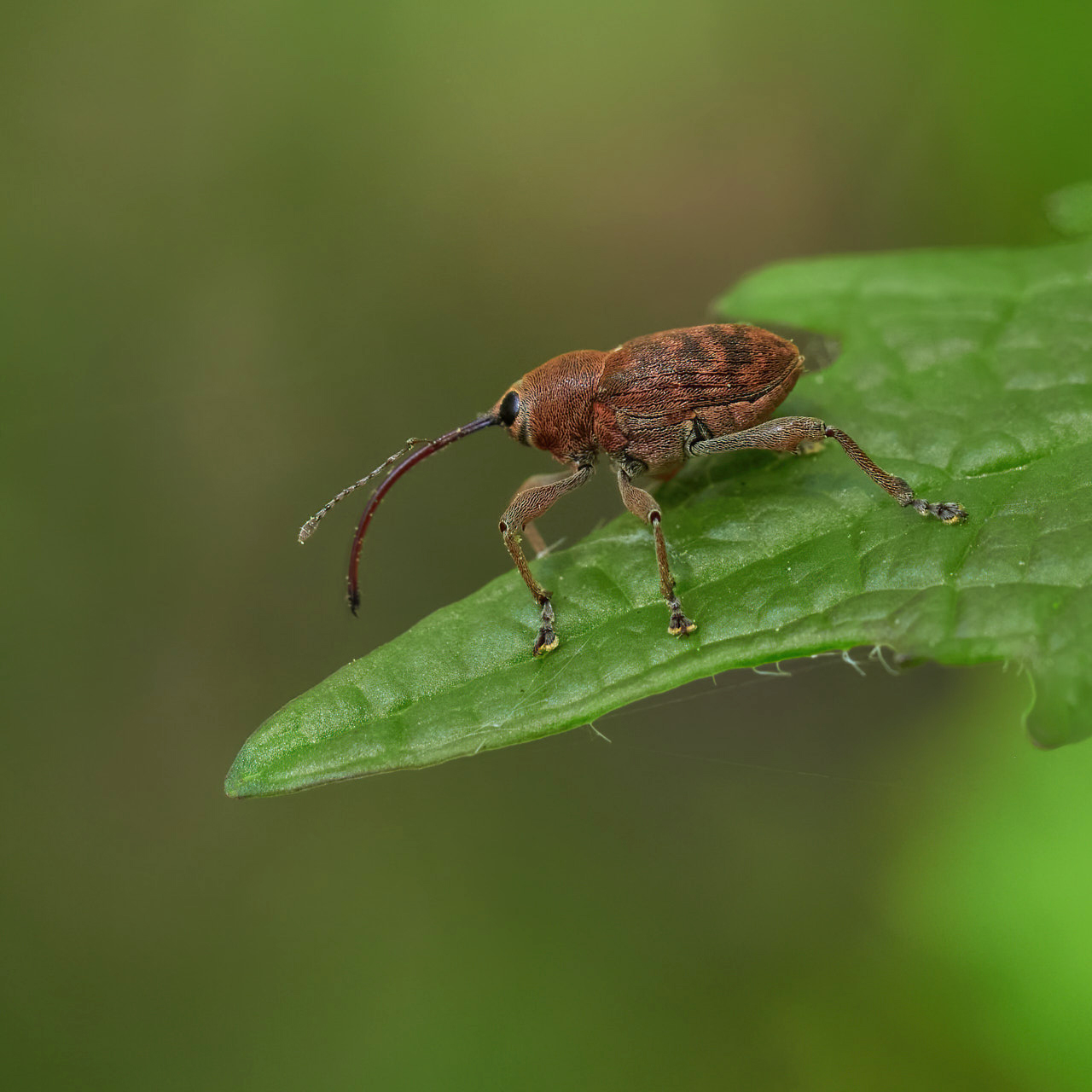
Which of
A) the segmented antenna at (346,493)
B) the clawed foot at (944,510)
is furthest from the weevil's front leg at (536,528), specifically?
the clawed foot at (944,510)

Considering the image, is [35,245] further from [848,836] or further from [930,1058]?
[930,1058]

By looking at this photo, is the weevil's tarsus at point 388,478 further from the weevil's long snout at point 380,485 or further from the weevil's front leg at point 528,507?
the weevil's front leg at point 528,507

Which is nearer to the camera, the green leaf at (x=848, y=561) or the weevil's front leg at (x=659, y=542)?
the green leaf at (x=848, y=561)

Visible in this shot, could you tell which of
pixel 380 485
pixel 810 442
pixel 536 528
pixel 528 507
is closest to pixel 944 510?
pixel 810 442

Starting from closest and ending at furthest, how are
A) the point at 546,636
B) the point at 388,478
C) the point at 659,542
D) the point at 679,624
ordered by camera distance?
the point at 679,624 < the point at 546,636 < the point at 659,542 < the point at 388,478

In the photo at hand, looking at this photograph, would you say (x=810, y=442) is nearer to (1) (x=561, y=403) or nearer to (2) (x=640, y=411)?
(2) (x=640, y=411)

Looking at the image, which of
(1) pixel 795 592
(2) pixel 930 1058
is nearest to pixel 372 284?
(1) pixel 795 592

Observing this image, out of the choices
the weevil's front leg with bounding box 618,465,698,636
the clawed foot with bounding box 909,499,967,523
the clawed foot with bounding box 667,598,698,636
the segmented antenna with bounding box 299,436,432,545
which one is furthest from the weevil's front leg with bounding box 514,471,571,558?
the clawed foot with bounding box 909,499,967,523
